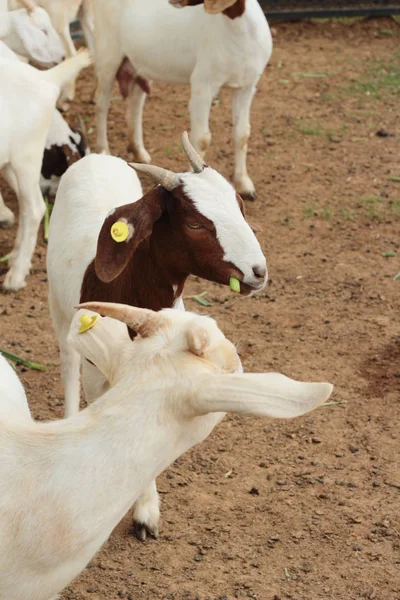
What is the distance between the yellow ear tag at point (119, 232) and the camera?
12.2ft

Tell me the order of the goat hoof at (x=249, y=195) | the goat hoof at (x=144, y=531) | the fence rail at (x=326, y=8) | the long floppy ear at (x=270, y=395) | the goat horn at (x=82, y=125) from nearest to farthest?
the long floppy ear at (x=270, y=395) < the goat hoof at (x=144, y=531) < the goat hoof at (x=249, y=195) < the goat horn at (x=82, y=125) < the fence rail at (x=326, y=8)

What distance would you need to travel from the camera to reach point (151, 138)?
844cm

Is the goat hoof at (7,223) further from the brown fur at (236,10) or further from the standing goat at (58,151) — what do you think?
the brown fur at (236,10)

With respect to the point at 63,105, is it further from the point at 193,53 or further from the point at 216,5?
the point at 216,5

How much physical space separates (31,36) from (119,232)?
463 cm

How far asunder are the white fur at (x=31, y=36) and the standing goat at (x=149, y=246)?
12.0 ft

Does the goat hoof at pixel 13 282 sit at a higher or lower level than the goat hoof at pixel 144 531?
lower

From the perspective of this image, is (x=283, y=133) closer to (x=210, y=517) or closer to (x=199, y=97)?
(x=199, y=97)

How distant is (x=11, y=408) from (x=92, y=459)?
629mm

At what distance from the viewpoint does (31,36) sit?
7.82m

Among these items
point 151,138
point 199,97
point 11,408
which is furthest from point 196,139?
point 11,408

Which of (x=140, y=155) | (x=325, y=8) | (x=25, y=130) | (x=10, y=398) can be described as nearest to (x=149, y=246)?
(x=10, y=398)

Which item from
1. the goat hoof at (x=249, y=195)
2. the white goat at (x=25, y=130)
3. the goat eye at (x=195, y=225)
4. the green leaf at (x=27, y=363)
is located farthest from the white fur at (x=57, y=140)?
the goat eye at (x=195, y=225)

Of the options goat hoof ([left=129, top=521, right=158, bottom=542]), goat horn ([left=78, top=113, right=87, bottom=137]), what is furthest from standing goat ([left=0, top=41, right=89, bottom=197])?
goat hoof ([left=129, top=521, right=158, bottom=542])
